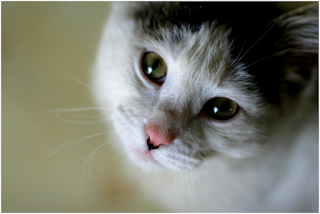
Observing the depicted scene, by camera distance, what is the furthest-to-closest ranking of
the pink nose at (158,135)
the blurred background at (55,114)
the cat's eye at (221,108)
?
the blurred background at (55,114) → the cat's eye at (221,108) → the pink nose at (158,135)

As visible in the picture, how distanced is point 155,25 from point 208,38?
0.72ft

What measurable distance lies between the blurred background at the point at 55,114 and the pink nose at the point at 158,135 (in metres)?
0.47

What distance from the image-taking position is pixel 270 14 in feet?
2.86

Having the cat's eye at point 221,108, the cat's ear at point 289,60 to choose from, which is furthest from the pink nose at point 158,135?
the cat's ear at point 289,60

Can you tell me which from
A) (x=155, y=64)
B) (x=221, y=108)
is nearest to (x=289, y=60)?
(x=221, y=108)

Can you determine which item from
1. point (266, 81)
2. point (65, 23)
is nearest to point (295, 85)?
point (266, 81)

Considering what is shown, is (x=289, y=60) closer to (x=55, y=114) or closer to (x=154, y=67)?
(x=154, y=67)

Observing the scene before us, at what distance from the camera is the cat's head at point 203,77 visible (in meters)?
0.70

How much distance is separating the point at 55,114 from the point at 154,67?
647mm

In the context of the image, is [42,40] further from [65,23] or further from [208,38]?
[208,38]

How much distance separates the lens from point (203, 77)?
70 centimetres

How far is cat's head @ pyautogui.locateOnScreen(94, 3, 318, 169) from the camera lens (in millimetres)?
699

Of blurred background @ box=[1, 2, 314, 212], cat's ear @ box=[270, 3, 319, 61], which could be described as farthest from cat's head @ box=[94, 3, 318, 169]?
blurred background @ box=[1, 2, 314, 212]

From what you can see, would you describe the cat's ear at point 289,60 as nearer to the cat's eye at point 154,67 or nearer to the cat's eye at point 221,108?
the cat's eye at point 221,108
